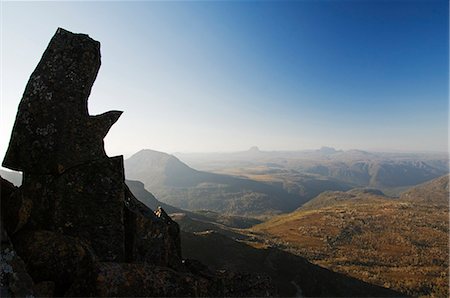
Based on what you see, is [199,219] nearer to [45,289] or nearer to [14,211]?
[14,211]

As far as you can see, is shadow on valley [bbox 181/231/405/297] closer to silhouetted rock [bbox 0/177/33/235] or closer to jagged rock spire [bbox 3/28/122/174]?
jagged rock spire [bbox 3/28/122/174]

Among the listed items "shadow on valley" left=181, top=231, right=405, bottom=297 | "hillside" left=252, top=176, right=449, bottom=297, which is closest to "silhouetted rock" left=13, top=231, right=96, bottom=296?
"shadow on valley" left=181, top=231, right=405, bottom=297

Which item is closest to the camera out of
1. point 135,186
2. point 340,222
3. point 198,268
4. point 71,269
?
point 71,269

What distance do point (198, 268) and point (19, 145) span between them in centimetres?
897

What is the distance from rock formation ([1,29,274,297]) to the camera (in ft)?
30.0

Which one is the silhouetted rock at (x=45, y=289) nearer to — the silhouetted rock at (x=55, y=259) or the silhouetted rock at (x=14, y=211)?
the silhouetted rock at (x=55, y=259)

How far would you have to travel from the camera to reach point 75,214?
449 inches

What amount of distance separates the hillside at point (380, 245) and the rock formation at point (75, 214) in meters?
47.6

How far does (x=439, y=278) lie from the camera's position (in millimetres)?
53906

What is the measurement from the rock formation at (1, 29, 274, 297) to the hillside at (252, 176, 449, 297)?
1874 inches

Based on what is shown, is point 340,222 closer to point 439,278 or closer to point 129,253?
point 439,278

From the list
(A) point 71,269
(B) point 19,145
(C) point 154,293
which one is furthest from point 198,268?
(B) point 19,145

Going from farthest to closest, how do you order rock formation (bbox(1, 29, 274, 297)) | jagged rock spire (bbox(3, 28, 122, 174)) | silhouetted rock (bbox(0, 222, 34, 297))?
jagged rock spire (bbox(3, 28, 122, 174)) < rock formation (bbox(1, 29, 274, 297)) < silhouetted rock (bbox(0, 222, 34, 297))

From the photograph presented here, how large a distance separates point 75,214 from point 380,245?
85001 millimetres
